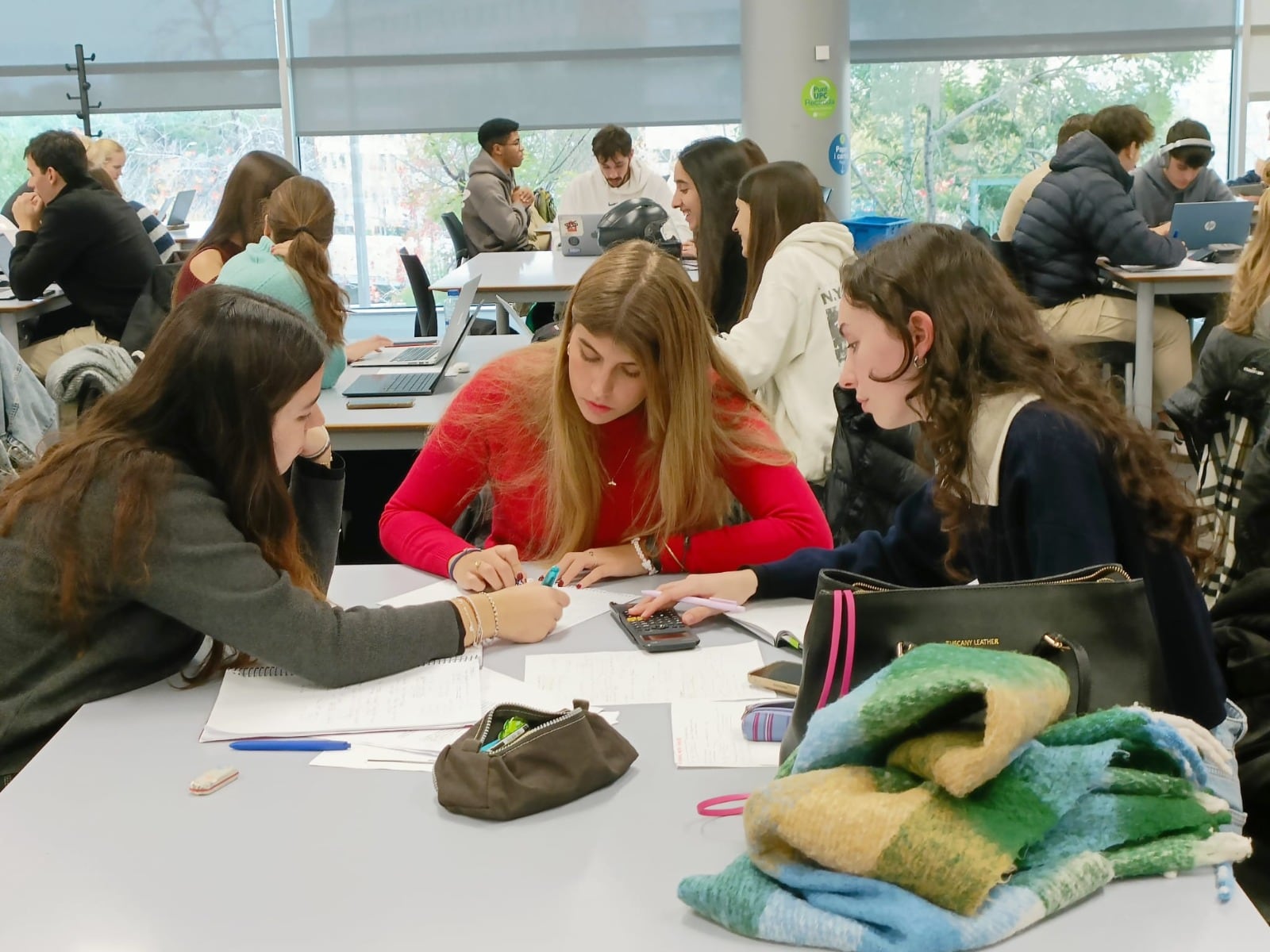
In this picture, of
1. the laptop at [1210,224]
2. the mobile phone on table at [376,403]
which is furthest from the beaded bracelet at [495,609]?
the laptop at [1210,224]

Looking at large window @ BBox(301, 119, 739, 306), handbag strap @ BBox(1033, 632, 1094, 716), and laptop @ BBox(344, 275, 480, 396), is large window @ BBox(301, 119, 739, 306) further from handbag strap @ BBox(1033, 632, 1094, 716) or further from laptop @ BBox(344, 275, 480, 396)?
handbag strap @ BBox(1033, 632, 1094, 716)

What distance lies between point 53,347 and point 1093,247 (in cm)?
429

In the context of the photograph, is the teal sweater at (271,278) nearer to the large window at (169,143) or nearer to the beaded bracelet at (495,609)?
the beaded bracelet at (495,609)

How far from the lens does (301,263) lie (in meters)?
3.41

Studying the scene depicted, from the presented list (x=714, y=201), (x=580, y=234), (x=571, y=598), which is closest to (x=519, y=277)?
(x=580, y=234)

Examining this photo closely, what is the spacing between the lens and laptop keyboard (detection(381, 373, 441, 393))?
3.32 m

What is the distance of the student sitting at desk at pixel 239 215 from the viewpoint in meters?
3.86

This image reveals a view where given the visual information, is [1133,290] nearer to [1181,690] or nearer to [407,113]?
[1181,690]

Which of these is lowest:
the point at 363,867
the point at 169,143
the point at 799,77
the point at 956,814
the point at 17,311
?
the point at 363,867

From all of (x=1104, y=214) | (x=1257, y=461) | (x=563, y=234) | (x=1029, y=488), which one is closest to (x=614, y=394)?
(x=1029, y=488)

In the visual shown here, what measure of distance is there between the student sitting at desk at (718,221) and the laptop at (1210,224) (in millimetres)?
2477

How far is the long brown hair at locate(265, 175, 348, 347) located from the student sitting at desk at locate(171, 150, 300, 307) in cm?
29

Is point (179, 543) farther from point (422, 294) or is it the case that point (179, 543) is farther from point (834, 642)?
point (422, 294)

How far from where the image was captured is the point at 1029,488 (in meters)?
1.55
